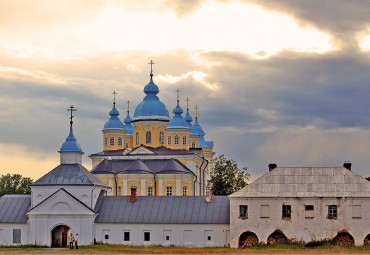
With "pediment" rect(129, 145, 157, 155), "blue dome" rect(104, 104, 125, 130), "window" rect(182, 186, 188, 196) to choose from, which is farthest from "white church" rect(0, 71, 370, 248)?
"blue dome" rect(104, 104, 125, 130)

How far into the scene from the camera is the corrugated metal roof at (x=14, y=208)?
6881 cm

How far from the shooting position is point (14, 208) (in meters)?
70.0

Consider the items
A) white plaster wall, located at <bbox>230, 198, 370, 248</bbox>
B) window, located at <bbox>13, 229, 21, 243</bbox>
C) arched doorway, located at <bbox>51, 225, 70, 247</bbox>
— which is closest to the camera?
white plaster wall, located at <bbox>230, 198, 370, 248</bbox>

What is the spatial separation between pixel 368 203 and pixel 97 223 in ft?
66.2

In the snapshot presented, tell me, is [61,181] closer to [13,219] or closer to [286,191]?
[13,219]

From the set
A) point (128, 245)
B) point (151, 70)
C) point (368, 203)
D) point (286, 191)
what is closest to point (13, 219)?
point (128, 245)

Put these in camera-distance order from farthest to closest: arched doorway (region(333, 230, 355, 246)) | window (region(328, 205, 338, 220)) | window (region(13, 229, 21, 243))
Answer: window (region(13, 229, 21, 243))
window (region(328, 205, 338, 220))
arched doorway (region(333, 230, 355, 246))

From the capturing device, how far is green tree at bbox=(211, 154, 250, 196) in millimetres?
119000

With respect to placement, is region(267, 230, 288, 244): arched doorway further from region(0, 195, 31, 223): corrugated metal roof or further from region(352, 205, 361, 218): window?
region(0, 195, 31, 223): corrugated metal roof

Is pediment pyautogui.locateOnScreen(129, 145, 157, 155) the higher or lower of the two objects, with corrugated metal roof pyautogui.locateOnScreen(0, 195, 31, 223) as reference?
higher

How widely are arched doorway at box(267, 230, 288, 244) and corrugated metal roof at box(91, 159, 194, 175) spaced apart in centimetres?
3521

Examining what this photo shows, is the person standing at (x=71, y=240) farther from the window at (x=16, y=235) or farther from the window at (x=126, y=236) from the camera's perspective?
the window at (x=16, y=235)

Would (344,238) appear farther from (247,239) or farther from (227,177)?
(227,177)

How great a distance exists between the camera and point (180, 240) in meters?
66.1
